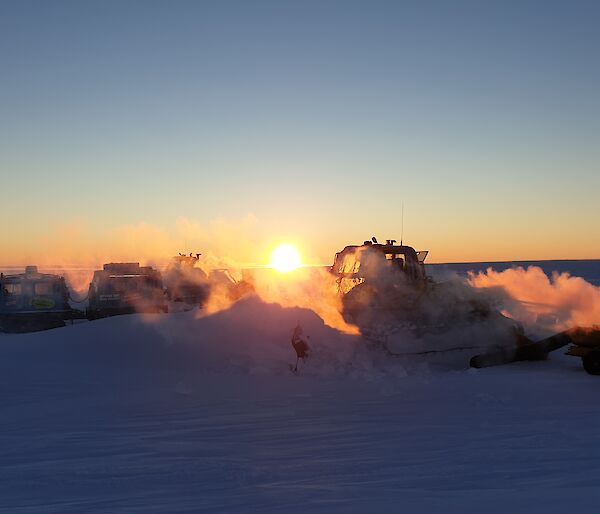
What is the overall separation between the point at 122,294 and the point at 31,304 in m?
2.70

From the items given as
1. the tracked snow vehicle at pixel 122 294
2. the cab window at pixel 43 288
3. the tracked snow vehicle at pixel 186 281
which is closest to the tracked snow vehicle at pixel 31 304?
the cab window at pixel 43 288

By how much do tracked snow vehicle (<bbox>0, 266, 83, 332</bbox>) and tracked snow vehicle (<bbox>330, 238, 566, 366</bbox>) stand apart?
9.47 meters

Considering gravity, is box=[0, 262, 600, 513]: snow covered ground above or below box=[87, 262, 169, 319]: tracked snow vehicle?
below

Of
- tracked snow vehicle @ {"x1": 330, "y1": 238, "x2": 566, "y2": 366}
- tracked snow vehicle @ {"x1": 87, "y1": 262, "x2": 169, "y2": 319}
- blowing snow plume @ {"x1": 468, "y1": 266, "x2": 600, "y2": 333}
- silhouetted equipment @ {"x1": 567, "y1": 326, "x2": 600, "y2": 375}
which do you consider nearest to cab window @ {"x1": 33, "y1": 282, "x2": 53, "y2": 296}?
tracked snow vehicle @ {"x1": 87, "y1": 262, "x2": 169, "y2": 319}

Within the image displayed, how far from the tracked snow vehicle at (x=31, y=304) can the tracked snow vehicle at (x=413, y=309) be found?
947cm

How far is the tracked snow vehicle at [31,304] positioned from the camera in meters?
19.0

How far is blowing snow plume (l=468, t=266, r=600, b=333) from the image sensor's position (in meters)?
15.8

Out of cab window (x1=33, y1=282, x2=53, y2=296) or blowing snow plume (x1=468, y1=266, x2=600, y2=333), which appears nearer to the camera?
blowing snow plume (x1=468, y1=266, x2=600, y2=333)

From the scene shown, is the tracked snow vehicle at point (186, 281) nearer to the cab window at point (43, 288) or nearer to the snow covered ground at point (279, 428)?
the cab window at point (43, 288)

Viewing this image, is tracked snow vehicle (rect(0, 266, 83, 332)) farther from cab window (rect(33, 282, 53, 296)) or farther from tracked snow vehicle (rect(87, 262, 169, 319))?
tracked snow vehicle (rect(87, 262, 169, 319))

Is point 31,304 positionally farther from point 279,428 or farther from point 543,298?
point 543,298

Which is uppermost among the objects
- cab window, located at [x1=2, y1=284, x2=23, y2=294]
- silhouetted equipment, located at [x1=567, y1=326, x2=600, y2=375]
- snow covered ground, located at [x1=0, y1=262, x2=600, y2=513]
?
cab window, located at [x1=2, y1=284, x2=23, y2=294]

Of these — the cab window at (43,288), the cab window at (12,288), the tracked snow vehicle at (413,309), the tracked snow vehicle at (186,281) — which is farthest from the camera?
the tracked snow vehicle at (186,281)

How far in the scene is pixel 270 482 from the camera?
20.1 feet
